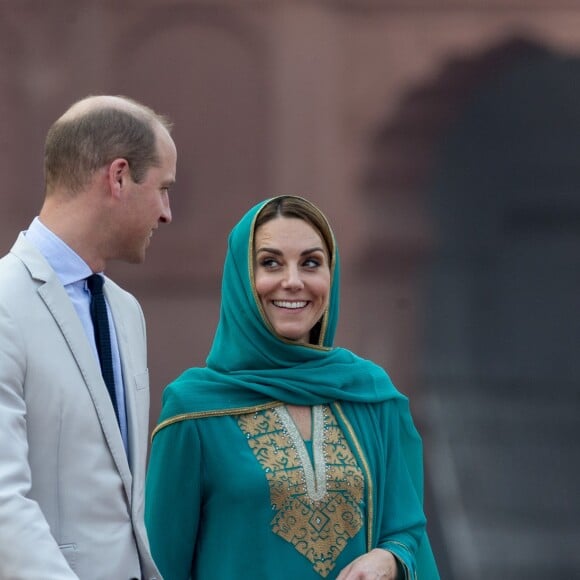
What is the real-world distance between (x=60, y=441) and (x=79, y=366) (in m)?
0.14

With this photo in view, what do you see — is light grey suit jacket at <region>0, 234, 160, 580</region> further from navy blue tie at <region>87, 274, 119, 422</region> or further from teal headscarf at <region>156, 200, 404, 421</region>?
teal headscarf at <region>156, 200, 404, 421</region>

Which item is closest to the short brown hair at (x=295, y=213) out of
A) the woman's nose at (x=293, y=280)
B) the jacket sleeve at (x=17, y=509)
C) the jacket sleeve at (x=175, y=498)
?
the woman's nose at (x=293, y=280)

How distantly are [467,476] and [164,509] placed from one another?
2.49 meters

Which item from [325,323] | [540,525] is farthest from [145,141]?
[540,525]

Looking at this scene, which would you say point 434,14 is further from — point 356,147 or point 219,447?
point 219,447

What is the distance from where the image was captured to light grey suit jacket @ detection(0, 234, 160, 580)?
2244 millimetres

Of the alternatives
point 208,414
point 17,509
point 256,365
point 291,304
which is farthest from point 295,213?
point 17,509

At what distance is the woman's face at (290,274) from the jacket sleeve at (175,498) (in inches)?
11.9

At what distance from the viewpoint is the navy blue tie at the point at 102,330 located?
2492 millimetres

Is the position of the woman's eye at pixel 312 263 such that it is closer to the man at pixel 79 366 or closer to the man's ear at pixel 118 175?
the man at pixel 79 366

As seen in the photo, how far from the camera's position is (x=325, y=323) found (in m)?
2.97

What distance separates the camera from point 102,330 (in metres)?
2.53

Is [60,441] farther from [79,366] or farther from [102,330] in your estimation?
[102,330]

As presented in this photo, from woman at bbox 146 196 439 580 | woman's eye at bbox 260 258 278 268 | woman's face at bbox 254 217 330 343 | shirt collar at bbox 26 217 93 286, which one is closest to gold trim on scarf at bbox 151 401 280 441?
woman at bbox 146 196 439 580
